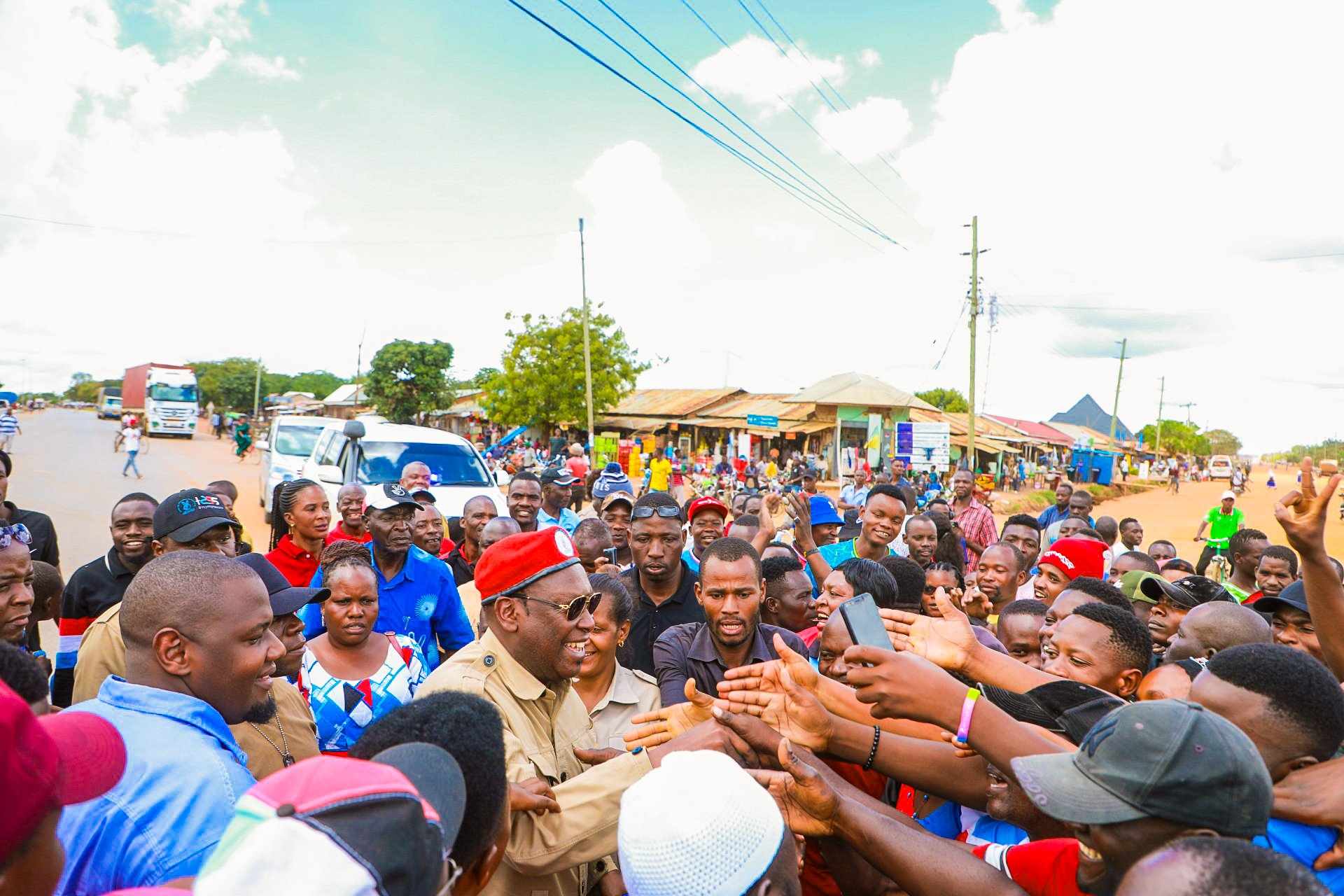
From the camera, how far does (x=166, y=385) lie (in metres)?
37.5

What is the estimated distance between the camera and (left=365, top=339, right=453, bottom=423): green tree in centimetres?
4297

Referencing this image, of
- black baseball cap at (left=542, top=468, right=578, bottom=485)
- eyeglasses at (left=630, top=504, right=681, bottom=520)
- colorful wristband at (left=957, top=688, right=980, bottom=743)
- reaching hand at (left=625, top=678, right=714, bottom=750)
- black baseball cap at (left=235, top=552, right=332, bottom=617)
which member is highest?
eyeglasses at (left=630, top=504, right=681, bottom=520)

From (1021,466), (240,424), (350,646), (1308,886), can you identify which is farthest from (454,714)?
(1021,466)

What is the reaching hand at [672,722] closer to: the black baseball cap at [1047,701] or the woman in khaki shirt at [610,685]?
the woman in khaki shirt at [610,685]

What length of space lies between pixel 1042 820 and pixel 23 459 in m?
30.0

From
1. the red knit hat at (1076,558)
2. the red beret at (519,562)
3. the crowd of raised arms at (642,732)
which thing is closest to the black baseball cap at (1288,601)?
the crowd of raised arms at (642,732)

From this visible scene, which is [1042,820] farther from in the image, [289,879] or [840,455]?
[840,455]

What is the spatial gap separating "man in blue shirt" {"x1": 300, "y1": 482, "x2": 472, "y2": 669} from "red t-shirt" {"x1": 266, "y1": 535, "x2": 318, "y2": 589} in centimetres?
79

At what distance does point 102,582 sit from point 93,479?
19978mm

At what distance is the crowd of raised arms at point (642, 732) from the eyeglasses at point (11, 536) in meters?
0.02

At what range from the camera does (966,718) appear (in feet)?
6.91

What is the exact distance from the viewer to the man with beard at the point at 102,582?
3832mm

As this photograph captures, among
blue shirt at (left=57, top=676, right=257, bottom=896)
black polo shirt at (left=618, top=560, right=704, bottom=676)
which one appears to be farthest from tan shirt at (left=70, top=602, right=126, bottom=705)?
black polo shirt at (left=618, top=560, right=704, bottom=676)

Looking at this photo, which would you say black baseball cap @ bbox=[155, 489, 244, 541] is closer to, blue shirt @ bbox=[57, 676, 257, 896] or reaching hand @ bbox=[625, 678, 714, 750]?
blue shirt @ bbox=[57, 676, 257, 896]
